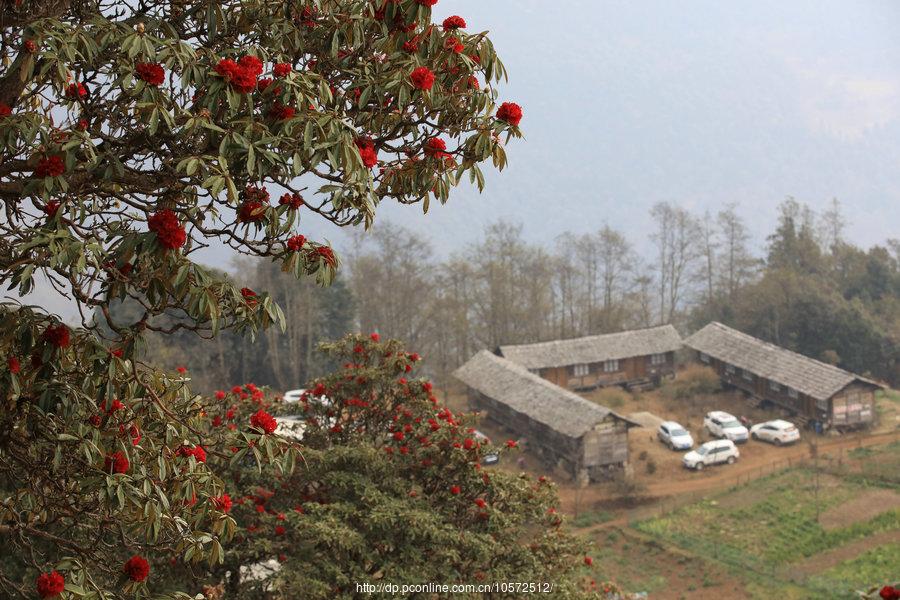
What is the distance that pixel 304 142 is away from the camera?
13.9 ft

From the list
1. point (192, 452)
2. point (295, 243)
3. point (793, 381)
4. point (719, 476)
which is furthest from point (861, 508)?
point (295, 243)

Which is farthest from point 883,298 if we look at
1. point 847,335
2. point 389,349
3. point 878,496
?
point 389,349

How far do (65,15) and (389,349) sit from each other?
676 centimetres

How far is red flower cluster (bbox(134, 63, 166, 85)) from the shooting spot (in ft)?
13.9

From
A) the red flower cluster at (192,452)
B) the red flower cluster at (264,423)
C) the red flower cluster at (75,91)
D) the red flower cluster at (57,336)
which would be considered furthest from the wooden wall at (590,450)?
the red flower cluster at (57,336)

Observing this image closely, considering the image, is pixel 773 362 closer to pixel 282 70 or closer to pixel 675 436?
pixel 675 436

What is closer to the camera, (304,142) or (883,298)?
(304,142)

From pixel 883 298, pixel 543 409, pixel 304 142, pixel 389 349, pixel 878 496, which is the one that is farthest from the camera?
pixel 883 298

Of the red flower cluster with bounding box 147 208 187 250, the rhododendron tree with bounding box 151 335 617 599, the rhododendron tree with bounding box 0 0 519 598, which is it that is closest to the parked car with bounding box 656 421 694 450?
the rhododendron tree with bounding box 151 335 617 599

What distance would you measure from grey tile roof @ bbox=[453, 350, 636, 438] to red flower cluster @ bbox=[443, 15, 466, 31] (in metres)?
25.6

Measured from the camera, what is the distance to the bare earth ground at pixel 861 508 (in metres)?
25.3

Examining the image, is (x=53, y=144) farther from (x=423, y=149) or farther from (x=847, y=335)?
(x=847, y=335)

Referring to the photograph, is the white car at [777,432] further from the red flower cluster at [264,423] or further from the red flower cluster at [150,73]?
the red flower cluster at [150,73]

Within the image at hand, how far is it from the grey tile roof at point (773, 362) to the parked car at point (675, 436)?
503 cm
